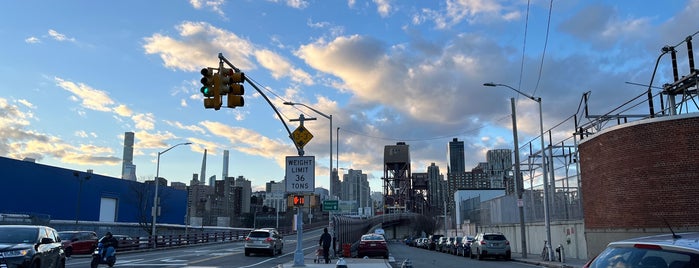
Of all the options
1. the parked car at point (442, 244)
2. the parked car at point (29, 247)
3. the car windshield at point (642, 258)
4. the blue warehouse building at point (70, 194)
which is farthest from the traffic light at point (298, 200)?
the blue warehouse building at point (70, 194)

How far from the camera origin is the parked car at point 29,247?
12161 millimetres

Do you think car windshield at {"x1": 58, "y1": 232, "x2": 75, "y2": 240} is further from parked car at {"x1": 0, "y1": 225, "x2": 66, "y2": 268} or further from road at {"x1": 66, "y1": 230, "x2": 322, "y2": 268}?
parked car at {"x1": 0, "y1": 225, "x2": 66, "y2": 268}

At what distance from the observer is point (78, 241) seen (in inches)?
1270

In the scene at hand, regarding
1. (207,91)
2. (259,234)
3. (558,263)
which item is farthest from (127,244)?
(558,263)

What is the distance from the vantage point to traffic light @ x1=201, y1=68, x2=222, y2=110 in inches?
628

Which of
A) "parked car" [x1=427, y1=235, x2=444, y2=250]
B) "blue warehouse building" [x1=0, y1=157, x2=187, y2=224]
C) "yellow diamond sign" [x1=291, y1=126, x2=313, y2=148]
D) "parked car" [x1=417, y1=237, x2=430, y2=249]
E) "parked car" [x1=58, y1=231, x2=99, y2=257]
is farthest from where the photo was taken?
"parked car" [x1=417, y1=237, x2=430, y2=249]

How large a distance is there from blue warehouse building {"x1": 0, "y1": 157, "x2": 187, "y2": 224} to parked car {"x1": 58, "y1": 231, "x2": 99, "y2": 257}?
16.2 m

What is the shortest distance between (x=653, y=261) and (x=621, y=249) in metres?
0.54

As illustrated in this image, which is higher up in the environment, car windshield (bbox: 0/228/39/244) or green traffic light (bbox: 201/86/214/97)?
green traffic light (bbox: 201/86/214/97)

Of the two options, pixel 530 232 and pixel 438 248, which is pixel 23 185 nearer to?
pixel 438 248

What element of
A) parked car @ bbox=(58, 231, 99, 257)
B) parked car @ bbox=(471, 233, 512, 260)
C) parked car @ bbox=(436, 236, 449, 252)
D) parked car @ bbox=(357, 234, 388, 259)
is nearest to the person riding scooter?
parked car @ bbox=(58, 231, 99, 257)

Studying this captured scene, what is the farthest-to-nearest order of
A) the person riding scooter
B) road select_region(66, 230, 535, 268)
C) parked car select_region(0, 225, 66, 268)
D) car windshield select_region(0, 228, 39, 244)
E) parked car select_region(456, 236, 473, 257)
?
parked car select_region(456, 236, 473, 257) < road select_region(66, 230, 535, 268) < the person riding scooter < car windshield select_region(0, 228, 39, 244) < parked car select_region(0, 225, 66, 268)

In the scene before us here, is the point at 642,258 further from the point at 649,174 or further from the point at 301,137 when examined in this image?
the point at 649,174

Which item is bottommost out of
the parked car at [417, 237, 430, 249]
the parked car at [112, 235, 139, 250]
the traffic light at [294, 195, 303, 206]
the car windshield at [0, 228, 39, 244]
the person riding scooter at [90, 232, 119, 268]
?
the parked car at [417, 237, 430, 249]
